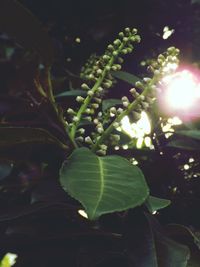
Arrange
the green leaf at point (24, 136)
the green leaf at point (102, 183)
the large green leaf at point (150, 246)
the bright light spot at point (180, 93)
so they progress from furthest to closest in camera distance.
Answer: the bright light spot at point (180, 93) → the green leaf at point (24, 136) → the large green leaf at point (150, 246) → the green leaf at point (102, 183)

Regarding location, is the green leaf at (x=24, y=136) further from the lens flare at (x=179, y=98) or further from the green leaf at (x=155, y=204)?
the lens flare at (x=179, y=98)

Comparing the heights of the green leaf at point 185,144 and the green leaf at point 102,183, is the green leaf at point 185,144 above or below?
below

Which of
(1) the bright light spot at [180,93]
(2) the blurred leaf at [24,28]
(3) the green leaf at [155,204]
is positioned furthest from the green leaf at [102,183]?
(1) the bright light spot at [180,93]

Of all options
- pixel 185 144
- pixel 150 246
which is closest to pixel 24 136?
pixel 150 246

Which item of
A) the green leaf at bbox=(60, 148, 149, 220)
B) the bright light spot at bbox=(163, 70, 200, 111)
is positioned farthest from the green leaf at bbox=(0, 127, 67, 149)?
the bright light spot at bbox=(163, 70, 200, 111)

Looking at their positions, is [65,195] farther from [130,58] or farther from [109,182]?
[130,58]

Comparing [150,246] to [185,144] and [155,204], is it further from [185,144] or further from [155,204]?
[185,144]
